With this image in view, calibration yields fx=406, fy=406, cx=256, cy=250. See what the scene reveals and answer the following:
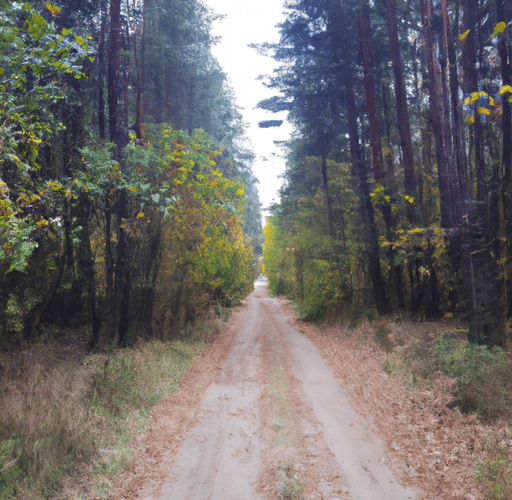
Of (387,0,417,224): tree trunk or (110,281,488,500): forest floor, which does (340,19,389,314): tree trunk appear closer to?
(387,0,417,224): tree trunk

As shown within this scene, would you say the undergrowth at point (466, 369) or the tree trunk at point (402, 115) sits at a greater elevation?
the tree trunk at point (402, 115)

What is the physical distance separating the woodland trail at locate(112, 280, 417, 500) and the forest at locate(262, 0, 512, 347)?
182 inches

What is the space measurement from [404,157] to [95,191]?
35.9 feet

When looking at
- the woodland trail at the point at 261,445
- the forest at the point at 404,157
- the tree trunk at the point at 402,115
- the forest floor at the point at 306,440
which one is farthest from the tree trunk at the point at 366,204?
the woodland trail at the point at 261,445

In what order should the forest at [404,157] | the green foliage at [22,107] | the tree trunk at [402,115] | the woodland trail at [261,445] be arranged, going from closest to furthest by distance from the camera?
1. the woodland trail at [261,445]
2. the green foliage at [22,107]
3. the forest at [404,157]
4. the tree trunk at [402,115]

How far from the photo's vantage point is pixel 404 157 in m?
15.2

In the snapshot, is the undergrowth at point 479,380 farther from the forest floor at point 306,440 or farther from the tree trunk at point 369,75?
the tree trunk at point 369,75

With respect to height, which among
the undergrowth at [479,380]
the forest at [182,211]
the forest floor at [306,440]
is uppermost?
the forest at [182,211]

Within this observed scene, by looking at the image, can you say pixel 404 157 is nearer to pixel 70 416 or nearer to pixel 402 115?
pixel 402 115

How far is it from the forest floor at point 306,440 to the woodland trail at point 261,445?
19mm

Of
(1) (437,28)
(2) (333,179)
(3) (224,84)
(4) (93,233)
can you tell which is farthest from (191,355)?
(3) (224,84)

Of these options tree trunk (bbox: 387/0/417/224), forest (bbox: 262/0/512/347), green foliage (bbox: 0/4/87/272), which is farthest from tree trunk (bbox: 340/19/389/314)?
green foliage (bbox: 0/4/87/272)

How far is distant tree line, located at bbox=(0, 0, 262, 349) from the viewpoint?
296 inches

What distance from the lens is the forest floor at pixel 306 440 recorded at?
5477mm
